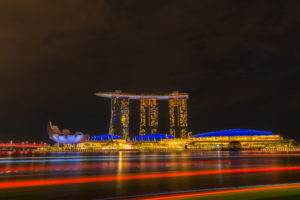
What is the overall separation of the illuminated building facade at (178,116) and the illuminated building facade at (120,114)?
28.0 m

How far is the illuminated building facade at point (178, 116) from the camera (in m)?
167

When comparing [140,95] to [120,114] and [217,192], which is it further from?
[217,192]

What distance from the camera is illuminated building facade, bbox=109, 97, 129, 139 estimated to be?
170 metres

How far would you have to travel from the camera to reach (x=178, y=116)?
172m

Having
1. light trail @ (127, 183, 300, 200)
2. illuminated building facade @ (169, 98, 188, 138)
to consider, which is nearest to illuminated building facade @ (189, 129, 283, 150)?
illuminated building facade @ (169, 98, 188, 138)

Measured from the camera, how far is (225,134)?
385 ft

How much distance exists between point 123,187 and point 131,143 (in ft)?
407

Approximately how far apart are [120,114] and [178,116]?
36.1m

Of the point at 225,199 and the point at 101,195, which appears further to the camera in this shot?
the point at 101,195

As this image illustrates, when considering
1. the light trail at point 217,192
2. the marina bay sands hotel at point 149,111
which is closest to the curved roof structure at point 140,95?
the marina bay sands hotel at point 149,111

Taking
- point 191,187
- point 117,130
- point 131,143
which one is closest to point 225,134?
point 131,143

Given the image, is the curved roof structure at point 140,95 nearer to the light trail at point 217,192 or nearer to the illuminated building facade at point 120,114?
the illuminated building facade at point 120,114

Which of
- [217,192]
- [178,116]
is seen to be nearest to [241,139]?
[178,116]

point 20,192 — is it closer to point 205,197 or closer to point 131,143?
point 205,197
